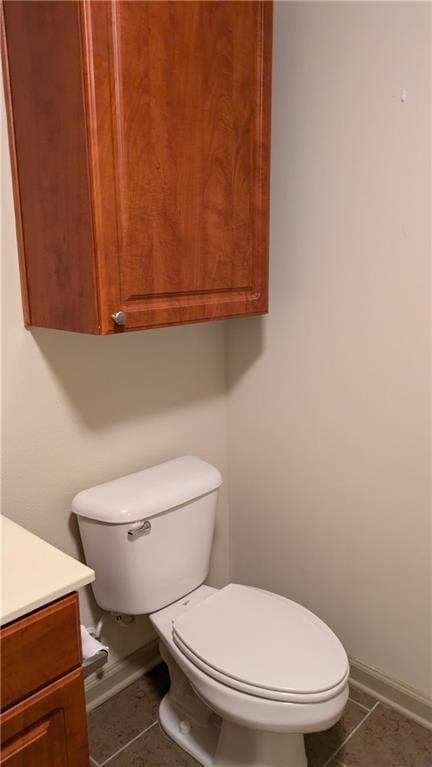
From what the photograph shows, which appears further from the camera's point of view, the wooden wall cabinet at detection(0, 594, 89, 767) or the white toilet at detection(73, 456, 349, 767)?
the white toilet at detection(73, 456, 349, 767)

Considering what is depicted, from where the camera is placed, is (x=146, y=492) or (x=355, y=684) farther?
(x=355, y=684)

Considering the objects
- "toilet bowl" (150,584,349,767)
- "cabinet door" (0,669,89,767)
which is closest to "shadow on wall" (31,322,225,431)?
"toilet bowl" (150,584,349,767)

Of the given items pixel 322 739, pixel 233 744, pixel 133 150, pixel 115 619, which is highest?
pixel 133 150

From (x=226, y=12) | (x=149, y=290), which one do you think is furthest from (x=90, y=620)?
(x=226, y=12)

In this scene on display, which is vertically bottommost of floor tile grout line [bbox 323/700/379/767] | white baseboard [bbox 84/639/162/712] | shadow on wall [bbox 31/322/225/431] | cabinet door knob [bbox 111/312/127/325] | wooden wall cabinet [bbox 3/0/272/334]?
floor tile grout line [bbox 323/700/379/767]

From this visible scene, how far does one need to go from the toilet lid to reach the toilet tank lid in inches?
11.3

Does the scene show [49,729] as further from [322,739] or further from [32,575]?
[322,739]

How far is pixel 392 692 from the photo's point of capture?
163cm

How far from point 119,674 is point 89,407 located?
835mm

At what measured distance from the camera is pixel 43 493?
1.46m

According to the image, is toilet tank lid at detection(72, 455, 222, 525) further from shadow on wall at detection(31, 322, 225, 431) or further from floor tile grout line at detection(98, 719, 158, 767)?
floor tile grout line at detection(98, 719, 158, 767)

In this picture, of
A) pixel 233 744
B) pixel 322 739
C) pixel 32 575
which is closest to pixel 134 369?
pixel 32 575

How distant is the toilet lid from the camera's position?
1.22 m

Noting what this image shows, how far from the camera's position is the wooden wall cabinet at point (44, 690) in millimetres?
919
